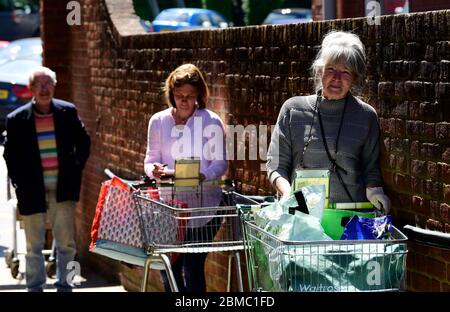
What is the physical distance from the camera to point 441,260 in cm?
554

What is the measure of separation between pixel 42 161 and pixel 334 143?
14.4ft

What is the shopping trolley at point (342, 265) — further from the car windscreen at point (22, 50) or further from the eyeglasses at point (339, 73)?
the car windscreen at point (22, 50)

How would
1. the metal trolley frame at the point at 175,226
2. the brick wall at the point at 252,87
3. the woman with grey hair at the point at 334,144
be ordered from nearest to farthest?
the brick wall at the point at 252,87, the woman with grey hair at the point at 334,144, the metal trolley frame at the point at 175,226

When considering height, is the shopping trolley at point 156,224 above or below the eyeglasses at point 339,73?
below

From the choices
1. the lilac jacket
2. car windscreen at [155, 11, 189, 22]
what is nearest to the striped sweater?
the lilac jacket

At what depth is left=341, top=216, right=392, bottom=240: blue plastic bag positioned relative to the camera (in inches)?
198

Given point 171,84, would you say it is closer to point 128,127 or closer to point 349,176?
point 349,176

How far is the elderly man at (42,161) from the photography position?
959 centimetres

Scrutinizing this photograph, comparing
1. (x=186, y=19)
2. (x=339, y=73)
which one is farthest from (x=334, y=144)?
(x=186, y=19)

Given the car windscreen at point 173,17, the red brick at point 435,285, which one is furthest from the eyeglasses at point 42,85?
the car windscreen at point 173,17

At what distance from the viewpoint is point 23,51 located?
26906 mm

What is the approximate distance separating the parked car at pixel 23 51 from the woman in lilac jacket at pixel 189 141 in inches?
707

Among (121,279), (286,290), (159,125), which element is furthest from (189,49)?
(286,290)

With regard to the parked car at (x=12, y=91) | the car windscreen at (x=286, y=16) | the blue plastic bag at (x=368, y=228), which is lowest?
the parked car at (x=12, y=91)
